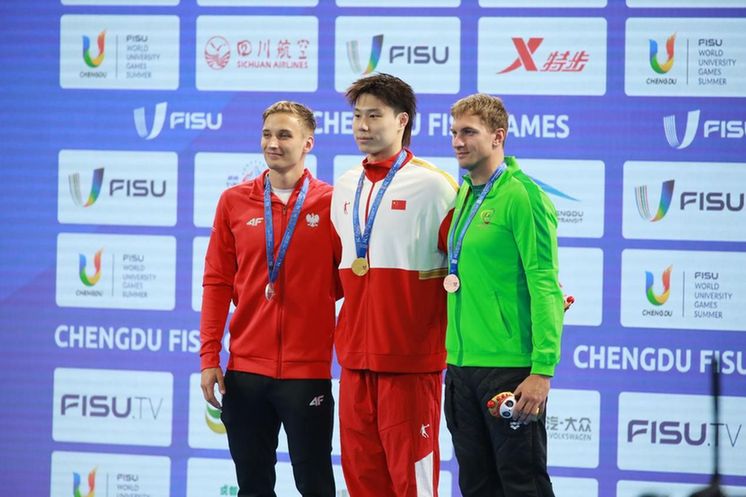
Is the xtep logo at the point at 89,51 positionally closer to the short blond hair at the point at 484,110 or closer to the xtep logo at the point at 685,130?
the short blond hair at the point at 484,110

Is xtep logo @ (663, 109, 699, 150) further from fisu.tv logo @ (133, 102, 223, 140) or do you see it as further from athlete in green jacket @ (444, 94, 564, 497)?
fisu.tv logo @ (133, 102, 223, 140)

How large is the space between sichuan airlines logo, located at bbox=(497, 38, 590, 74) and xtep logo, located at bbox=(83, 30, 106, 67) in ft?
6.08

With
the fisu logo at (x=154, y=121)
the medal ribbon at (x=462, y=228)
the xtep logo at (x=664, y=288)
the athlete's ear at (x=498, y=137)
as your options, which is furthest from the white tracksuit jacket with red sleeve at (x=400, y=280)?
the fisu logo at (x=154, y=121)

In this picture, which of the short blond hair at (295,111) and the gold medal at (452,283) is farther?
the short blond hair at (295,111)

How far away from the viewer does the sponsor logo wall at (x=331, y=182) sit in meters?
4.33

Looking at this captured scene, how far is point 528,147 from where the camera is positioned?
443 centimetres

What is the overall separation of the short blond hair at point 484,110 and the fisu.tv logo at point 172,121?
5.84 feet

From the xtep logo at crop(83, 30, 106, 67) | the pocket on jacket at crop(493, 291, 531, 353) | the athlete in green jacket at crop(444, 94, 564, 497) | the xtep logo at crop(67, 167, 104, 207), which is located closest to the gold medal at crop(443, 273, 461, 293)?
the athlete in green jacket at crop(444, 94, 564, 497)

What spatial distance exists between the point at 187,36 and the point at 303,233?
1655 mm

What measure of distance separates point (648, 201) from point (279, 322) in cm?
184

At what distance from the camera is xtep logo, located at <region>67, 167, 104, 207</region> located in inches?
185

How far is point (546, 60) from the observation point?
173 inches

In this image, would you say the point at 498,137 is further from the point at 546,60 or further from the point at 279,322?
the point at 546,60

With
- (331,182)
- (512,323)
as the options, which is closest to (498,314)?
(512,323)
